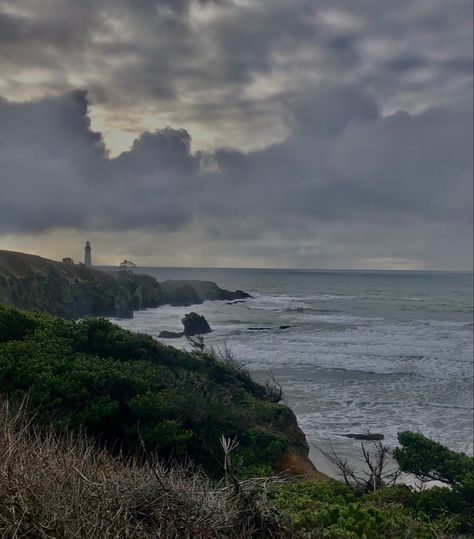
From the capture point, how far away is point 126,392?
12.5 meters

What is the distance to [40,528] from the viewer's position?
4.49 metres

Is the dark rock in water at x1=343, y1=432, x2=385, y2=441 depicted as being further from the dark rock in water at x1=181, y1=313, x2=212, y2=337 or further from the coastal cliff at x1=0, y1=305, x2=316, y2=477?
the dark rock in water at x1=181, y1=313, x2=212, y2=337

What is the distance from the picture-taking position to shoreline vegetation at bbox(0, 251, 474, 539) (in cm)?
504

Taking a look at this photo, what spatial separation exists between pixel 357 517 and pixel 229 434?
232 inches

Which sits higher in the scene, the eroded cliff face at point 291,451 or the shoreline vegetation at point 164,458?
the shoreline vegetation at point 164,458

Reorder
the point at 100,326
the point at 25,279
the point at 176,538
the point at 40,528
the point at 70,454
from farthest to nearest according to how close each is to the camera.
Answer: the point at 25,279, the point at 100,326, the point at 70,454, the point at 176,538, the point at 40,528

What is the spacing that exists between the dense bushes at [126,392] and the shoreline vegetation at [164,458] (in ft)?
0.10

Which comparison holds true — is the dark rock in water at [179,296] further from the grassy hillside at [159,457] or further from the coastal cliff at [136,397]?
the coastal cliff at [136,397]

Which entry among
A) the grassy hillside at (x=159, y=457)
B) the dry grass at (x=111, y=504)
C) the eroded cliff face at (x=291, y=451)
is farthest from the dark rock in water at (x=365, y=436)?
the dry grass at (x=111, y=504)

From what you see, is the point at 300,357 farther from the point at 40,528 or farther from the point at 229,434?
the point at 40,528

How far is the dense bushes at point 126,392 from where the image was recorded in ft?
36.9

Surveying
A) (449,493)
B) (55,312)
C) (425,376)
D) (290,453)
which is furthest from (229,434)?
(55,312)

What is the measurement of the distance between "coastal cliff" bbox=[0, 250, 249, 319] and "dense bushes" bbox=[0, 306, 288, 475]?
26512mm

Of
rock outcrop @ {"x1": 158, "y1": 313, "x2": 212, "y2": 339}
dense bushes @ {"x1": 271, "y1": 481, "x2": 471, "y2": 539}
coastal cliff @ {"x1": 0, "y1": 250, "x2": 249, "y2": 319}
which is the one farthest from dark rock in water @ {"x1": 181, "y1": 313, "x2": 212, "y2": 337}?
dense bushes @ {"x1": 271, "y1": 481, "x2": 471, "y2": 539}
